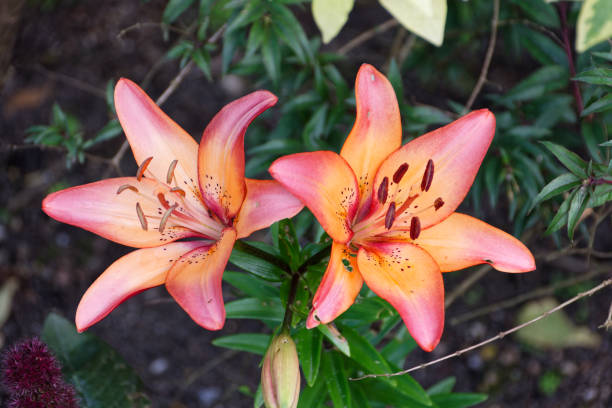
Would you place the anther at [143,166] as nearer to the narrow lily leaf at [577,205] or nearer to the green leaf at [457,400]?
the narrow lily leaf at [577,205]

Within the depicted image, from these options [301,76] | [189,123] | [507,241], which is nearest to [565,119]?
[301,76]

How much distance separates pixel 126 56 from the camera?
2531 mm

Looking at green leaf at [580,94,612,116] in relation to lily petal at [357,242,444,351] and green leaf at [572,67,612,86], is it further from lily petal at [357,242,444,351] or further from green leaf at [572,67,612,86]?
lily petal at [357,242,444,351]

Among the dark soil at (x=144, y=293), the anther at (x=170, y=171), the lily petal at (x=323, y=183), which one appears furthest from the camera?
the dark soil at (x=144, y=293)

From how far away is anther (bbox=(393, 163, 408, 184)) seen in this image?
897 millimetres

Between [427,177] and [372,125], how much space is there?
0.13 meters

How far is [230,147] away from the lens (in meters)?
0.91

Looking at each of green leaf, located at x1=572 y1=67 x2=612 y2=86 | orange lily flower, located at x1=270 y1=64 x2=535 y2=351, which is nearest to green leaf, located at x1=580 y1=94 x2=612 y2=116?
green leaf, located at x1=572 y1=67 x2=612 y2=86

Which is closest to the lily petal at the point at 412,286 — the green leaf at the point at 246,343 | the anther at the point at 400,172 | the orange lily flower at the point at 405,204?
the orange lily flower at the point at 405,204

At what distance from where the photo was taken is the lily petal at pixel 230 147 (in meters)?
0.90

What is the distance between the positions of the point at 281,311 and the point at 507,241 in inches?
22.1

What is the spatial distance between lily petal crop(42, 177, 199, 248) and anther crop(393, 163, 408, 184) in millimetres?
394

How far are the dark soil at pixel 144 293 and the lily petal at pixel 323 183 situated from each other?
134 centimetres

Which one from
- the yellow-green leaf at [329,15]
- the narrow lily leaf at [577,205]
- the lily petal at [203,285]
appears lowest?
the narrow lily leaf at [577,205]
